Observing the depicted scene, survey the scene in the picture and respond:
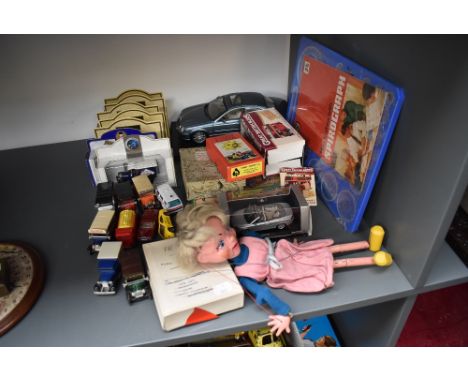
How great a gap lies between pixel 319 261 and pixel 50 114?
818 mm

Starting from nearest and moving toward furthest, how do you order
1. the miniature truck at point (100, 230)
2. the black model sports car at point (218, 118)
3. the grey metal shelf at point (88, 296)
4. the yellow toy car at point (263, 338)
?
1. the grey metal shelf at point (88, 296)
2. the miniature truck at point (100, 230)
3. the yellow toy car at point (263, 338)
4. the black model sports car at point (218, 118)

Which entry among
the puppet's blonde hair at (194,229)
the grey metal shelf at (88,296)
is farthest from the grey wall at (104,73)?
the puppet's blonde hair at (194,229)

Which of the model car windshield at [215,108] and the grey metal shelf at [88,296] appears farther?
the model car windshield at [215,108]

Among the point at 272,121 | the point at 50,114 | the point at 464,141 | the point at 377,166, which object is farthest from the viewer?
the point at 50,114

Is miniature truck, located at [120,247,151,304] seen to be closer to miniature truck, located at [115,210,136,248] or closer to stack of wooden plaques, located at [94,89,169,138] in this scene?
miniature truck, located at [115,210,136,248]

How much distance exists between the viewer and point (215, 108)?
1.05m

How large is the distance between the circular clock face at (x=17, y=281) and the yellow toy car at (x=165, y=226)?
0.23 m

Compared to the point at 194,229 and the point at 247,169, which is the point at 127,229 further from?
the point at 247,169

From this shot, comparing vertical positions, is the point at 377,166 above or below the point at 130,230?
above

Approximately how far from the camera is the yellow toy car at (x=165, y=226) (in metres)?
0.79

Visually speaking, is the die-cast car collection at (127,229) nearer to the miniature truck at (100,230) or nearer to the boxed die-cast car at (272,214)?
the miniature truck at (100,230)
